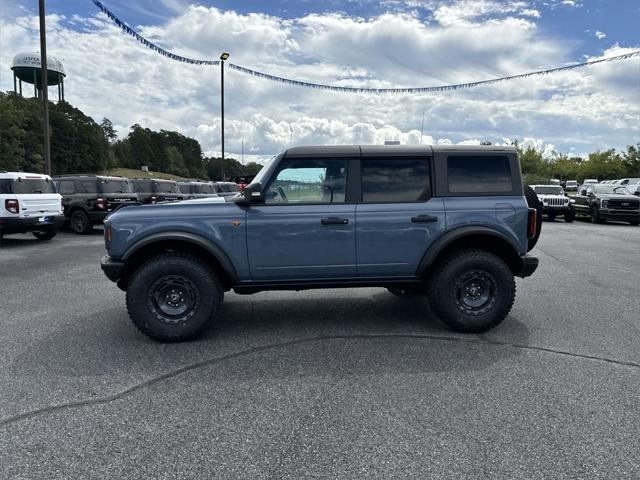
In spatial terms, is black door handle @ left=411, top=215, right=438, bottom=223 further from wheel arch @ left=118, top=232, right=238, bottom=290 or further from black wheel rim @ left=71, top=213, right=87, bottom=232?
black wheel rim @ left=71, top=213, right=87, bottom=232

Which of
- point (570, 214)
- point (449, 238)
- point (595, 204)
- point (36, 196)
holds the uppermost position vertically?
point (36, 196)

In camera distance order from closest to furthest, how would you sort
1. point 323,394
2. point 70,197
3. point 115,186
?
point 323,394, point 70,197, point 115,186

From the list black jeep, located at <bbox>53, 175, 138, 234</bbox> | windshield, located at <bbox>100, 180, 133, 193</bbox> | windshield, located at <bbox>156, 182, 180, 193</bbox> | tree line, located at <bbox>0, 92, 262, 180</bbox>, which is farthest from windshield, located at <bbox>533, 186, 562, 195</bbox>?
black jeep, located at <bbox>53, 175, 138, 234</bbox>

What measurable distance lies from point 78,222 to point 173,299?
35.2 feet

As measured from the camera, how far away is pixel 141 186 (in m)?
16.1

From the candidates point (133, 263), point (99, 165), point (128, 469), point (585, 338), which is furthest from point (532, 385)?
point (99, 165)

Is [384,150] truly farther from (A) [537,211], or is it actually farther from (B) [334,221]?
(A) [537,211]

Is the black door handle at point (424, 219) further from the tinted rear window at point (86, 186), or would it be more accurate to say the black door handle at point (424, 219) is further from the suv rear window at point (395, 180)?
the tinted rear window at point (86, 186)

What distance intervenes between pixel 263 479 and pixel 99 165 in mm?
84421

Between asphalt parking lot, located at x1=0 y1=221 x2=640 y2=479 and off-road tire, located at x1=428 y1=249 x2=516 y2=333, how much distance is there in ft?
0.57

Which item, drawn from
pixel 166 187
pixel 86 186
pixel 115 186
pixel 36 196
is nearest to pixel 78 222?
pixel 86 186

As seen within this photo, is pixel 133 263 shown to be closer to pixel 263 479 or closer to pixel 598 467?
pixel 263 479

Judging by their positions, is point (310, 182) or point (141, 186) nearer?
point (310, 182)

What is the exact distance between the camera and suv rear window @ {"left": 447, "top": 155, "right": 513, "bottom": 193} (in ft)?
15.0
